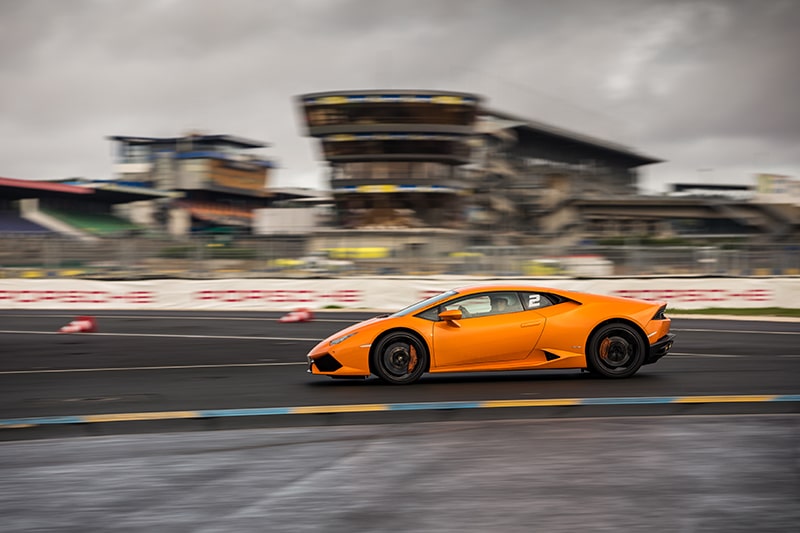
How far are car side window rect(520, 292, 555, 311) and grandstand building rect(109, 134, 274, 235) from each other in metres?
78.1

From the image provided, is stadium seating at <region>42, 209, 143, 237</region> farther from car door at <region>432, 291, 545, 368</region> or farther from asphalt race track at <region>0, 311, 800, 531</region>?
car door at <region>432, 291, 545, 368</region>

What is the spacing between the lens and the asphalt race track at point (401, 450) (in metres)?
4.84

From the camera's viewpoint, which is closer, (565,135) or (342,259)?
(342,259)

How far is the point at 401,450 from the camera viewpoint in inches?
254

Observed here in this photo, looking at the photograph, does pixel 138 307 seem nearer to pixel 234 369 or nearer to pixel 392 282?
pixel 392 282

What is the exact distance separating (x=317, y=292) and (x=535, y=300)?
16.3m

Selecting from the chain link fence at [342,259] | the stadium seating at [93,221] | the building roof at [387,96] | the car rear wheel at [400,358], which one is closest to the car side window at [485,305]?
the car rear wheel at [400,358]

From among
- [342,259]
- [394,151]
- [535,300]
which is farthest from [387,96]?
[535,300]

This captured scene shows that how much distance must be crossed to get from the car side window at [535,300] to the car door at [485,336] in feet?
0.38

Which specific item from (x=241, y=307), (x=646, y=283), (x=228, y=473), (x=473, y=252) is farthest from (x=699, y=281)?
(x=228, y=473)

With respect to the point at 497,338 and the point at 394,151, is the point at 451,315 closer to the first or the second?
the point at 497,338

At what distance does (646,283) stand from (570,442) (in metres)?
18.1

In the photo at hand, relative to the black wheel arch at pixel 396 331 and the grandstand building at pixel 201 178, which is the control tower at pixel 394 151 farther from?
the black wheel arch at pixel 396 331

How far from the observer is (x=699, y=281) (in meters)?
24.7
